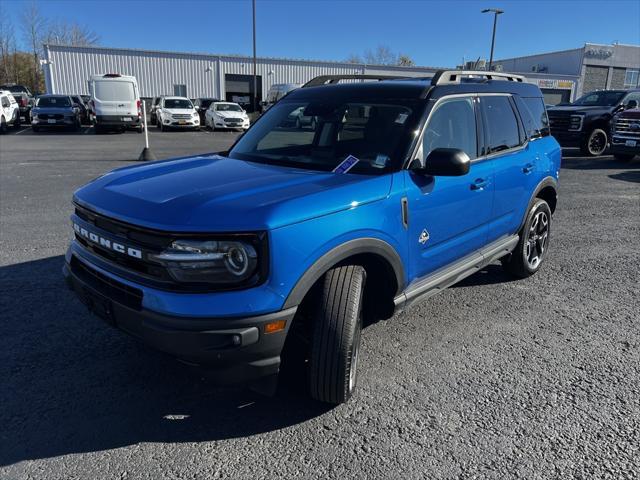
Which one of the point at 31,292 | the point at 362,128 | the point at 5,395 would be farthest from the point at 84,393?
the point at 362,128

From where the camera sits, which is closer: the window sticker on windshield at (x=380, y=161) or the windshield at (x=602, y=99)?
the window sticker on windshield at (x=380, y=161)

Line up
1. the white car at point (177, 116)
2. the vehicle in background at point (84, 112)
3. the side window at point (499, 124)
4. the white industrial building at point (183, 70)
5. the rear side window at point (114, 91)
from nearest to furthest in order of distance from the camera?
the side window at point (499, 124) < the rear side window at point (114, 91) < the white car at point (177, 116) < the vehicle in background at point (84, 112) < the white industrial building at point (183, 70)

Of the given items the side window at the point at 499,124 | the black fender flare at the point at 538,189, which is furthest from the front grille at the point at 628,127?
the side window at the point at 499,124

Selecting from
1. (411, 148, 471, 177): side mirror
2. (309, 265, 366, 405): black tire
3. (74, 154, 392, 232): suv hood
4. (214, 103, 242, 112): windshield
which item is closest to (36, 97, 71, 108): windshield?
(214, 103, 242, 112): windshield

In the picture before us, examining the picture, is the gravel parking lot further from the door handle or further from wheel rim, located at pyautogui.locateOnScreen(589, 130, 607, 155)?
wheel rim, located at pyautogui.locateOnScreen(589, 130, 607, 155)

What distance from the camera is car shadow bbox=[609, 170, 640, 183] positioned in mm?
11820

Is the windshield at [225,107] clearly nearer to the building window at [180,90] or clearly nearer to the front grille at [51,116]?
the front grille at [51,116]

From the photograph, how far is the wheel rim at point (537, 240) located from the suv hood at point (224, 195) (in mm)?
2602

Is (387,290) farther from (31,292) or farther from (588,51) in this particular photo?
(588,51)

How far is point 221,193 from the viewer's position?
2.65 meters

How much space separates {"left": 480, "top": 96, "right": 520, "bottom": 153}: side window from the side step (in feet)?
2.74

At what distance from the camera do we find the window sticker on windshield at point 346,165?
3.18 m

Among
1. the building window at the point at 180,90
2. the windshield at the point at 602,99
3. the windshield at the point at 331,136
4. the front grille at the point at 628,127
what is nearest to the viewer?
the windshield at the point at 331,136

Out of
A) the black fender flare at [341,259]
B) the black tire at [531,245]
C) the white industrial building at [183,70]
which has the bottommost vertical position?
the black tire at [531,245]
